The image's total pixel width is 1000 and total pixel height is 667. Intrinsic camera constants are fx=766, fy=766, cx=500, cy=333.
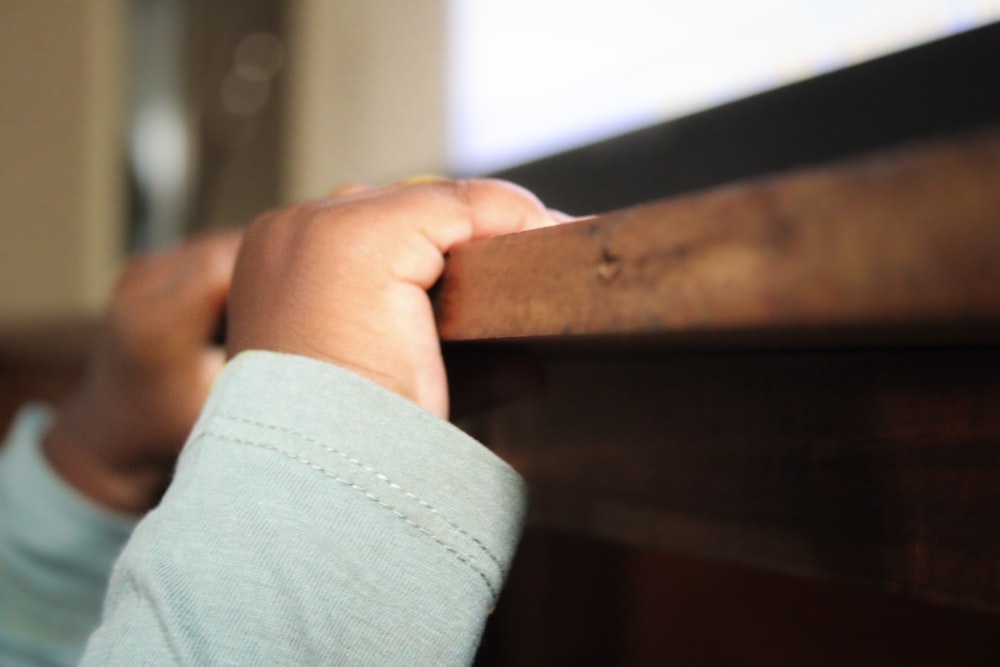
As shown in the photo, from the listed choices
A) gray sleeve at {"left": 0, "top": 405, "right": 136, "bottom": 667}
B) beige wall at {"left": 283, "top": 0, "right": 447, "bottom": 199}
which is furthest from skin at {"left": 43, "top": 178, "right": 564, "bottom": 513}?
beige wall at {"left": 283, "top": 0, "right": 447, "bottom": 199}

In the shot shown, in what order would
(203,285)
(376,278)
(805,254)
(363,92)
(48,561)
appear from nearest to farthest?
(805,254) < (376,278) < (203,285) < (48,561) < (363,92)

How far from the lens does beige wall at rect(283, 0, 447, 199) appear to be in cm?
94

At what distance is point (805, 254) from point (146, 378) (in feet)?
1.20

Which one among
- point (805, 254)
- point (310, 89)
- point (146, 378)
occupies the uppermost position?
point (310, 89)

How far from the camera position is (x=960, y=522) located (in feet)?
0.81

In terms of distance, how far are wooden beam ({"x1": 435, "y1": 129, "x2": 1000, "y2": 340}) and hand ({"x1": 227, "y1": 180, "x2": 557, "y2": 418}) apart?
2.5 inches

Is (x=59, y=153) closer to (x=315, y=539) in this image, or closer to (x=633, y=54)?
(x=633, y=54)

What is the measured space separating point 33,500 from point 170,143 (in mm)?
1137

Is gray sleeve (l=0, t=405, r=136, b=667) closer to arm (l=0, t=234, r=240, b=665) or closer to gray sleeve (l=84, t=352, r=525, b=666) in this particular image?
arm (l=0, t=234, r=240, b=665)

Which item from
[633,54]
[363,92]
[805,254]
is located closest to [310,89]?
[363,92]

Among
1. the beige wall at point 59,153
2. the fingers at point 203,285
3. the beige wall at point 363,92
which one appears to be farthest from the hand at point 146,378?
the beige wall at point 59,153

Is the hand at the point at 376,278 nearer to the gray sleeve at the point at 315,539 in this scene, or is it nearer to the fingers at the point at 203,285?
the gray sleeve at the point at 315,539

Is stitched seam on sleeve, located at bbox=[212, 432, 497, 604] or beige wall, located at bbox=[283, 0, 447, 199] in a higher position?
beige wall, located at bbox=[283, 0, 447, 199]

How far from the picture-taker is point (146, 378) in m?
0.40
